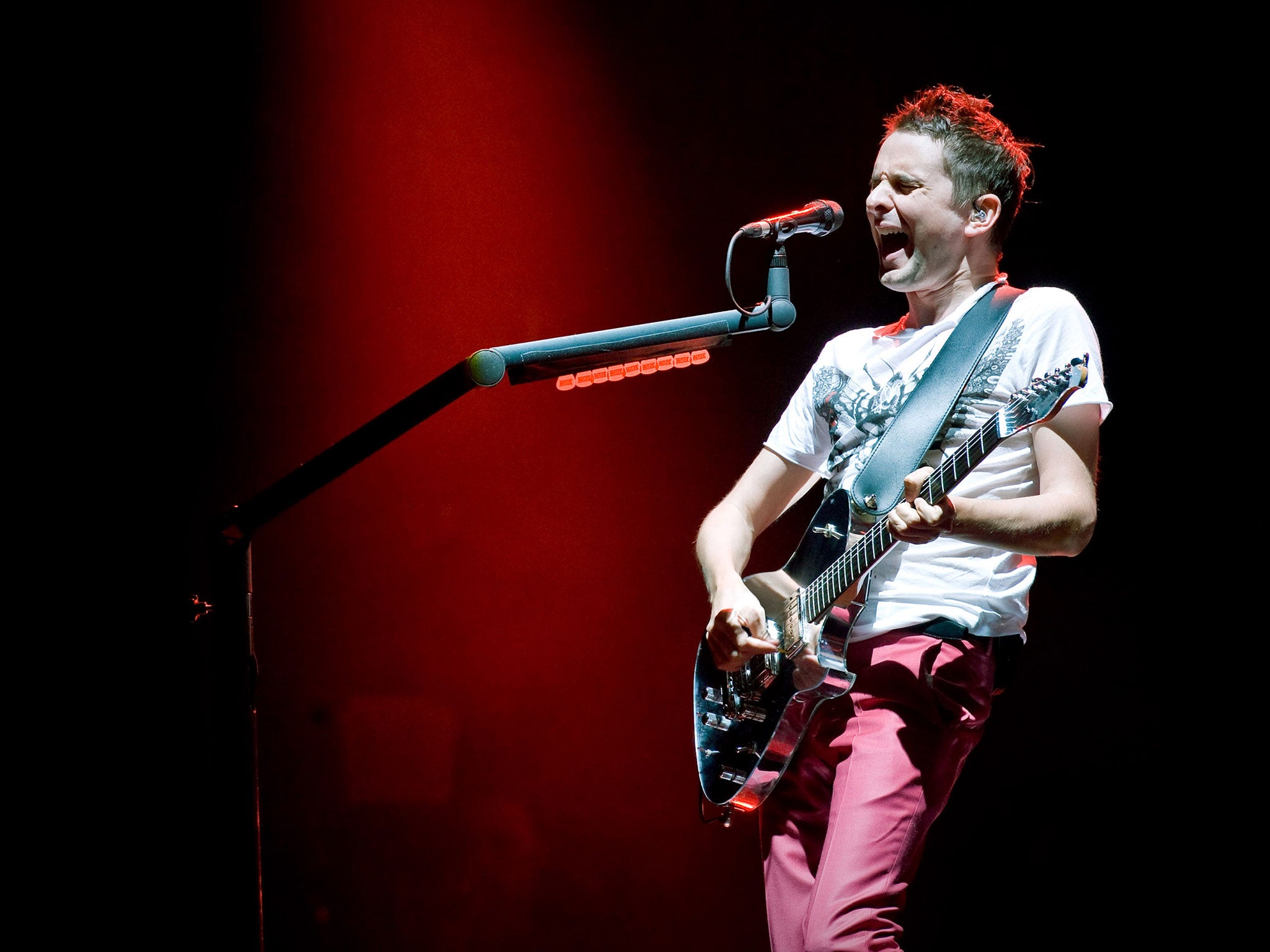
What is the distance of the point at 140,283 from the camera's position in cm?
281

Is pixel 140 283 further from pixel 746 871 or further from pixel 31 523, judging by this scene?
pixel 746 871

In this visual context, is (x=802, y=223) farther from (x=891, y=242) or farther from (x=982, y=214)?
(x=982, y=214)

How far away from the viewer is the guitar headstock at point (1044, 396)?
5.12 feet

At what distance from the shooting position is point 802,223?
77.4 inches

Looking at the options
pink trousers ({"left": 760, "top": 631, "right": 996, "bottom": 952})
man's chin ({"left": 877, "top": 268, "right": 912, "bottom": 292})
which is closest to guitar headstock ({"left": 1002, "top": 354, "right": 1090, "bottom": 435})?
pink trousers ({"left": 760, "top": 631, "right": 996, "bottom": 952})

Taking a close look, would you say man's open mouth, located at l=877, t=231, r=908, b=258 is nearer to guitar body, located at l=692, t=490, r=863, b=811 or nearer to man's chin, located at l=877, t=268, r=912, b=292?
man's chin, located at l=877, t=268, r=912, b=292

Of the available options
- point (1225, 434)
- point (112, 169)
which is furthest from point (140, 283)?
point (1225, 434)

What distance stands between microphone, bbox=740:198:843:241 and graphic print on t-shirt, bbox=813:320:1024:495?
0.31m

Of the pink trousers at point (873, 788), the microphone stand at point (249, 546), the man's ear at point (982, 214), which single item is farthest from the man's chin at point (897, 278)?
the pink trousers at point (873, 788)

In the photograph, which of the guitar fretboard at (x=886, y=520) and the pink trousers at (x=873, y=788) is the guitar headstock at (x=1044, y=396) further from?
the pink trousers at (x=873, y=788)

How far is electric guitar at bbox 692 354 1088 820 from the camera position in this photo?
1.82m

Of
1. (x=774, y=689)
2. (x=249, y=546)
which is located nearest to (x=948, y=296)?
(x=774, y=689)

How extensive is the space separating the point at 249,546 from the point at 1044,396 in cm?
131

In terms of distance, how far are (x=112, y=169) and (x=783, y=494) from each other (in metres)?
1.95
